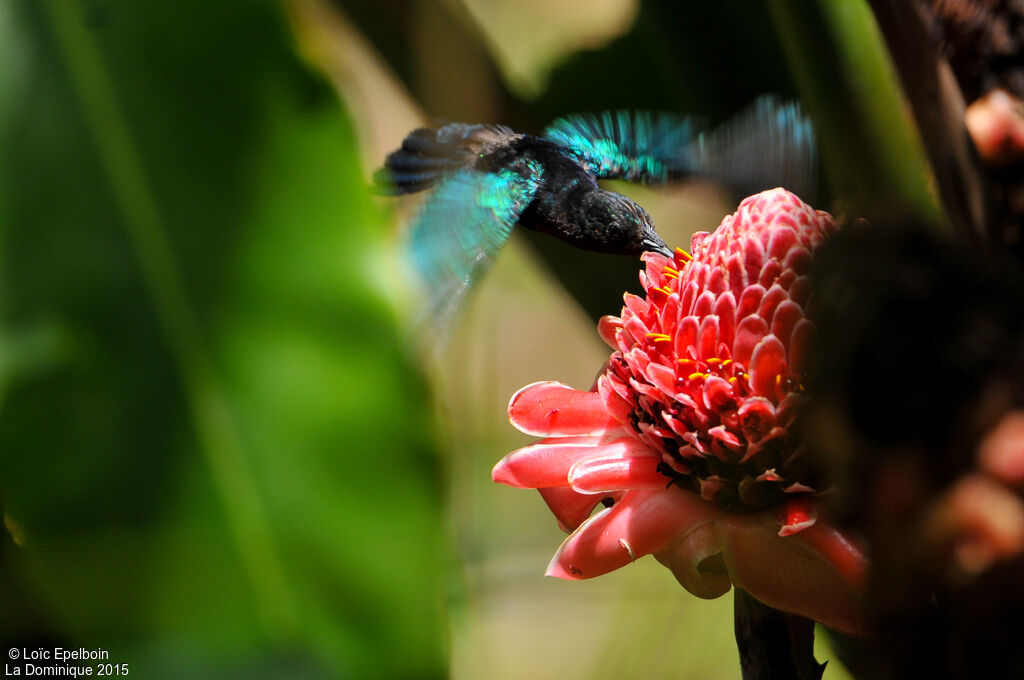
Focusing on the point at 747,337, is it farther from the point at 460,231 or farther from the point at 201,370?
the point at 201,370

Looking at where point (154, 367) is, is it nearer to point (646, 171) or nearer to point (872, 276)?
point (646, 171)

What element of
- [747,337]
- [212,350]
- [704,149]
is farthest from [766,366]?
[212,350]

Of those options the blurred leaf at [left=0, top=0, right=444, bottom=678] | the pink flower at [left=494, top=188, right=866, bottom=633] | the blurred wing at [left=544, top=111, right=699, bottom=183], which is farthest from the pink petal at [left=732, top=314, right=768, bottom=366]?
the blurred leaf at [left=0, top=0, right=444, bottom=678]

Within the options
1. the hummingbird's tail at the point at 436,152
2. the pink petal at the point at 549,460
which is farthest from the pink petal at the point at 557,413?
the hummingbird's tail at the point at 436,152

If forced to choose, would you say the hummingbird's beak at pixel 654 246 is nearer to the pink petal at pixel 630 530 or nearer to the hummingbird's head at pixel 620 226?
the hummingbird's head at pixel 620 226

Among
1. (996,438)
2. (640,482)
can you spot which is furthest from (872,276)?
(640,482)
